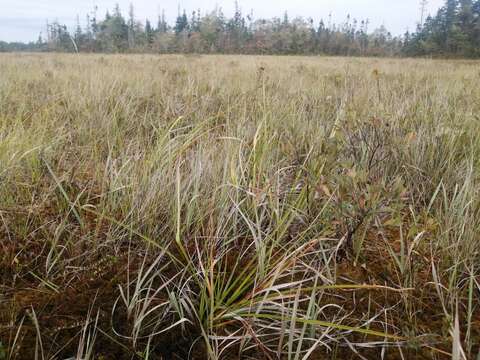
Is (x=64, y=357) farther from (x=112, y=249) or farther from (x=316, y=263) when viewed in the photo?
(x=316, y=263)

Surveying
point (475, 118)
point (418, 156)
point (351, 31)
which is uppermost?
point (351, 31)

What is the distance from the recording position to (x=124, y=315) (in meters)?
0.88

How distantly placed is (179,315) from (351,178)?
782 mm

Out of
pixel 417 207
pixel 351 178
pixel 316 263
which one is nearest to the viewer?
pixel 316 263

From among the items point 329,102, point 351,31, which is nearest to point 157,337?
point 329,102

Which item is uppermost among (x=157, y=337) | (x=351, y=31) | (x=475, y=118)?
(x=351, y=31)

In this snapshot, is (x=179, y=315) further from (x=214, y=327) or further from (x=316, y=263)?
(x=316, y=263)

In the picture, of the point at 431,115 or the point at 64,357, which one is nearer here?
the point at 64,357

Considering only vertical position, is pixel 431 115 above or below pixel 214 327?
above

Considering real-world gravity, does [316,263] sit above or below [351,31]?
below

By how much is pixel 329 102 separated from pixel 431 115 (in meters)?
0.89

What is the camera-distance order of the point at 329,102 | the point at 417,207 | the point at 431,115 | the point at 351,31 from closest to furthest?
1. the point at 417,207
2. the point at 431,115
3. the point at 329,102
4. the point at 351,31

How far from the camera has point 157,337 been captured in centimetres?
85

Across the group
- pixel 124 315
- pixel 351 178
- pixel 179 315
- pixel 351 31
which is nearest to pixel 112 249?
pixel 124 315
